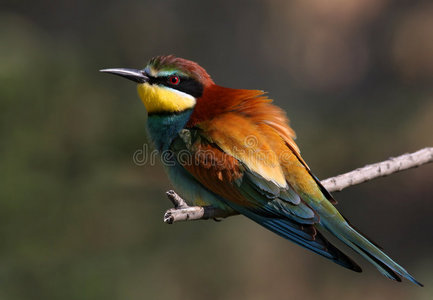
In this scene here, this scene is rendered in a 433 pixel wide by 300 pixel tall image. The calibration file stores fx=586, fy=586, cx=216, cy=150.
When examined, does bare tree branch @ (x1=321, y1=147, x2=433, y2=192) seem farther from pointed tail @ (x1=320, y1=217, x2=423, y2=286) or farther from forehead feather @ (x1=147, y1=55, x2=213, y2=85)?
forehead feather @ (x1=147, y1=55, x2=213, y2=85)

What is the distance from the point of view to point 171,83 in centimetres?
280

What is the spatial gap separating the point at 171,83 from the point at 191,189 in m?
0.52

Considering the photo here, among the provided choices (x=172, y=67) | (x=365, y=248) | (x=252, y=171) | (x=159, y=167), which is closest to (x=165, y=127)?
(x=172, y=67)

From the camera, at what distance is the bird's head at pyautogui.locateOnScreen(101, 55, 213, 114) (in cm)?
279

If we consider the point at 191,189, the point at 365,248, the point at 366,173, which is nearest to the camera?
the point at 365,248

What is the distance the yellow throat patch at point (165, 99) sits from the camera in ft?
9.14

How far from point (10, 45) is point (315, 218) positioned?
10.2 feet

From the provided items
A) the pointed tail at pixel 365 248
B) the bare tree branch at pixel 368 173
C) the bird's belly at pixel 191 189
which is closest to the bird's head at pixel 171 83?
the bird's belly at pixel 191 189

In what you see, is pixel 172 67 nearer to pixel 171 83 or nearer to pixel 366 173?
pixel 171 83

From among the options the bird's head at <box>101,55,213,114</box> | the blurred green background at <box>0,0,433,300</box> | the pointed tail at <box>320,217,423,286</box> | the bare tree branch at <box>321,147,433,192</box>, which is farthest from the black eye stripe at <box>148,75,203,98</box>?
the blurred green background at <box>0,0,433,300</box>

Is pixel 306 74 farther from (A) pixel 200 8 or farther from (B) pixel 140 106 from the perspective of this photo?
(B) pixel 140 106

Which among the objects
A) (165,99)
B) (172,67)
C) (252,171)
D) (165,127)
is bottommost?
→ (252,171)

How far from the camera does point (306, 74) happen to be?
6996 mm

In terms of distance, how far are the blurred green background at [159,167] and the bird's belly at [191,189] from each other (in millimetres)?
978
